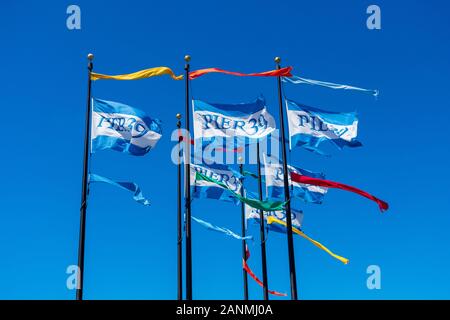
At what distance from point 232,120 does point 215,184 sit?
4034 mm

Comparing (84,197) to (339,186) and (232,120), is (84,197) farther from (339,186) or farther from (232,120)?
(339,186)

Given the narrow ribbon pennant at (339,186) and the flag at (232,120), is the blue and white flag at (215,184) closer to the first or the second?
the flag at (232,120)

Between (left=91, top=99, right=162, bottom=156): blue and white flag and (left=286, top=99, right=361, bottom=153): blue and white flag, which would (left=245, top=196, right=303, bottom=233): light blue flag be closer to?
(left=286, top=99, right=361, bottom=153): blue and white flag

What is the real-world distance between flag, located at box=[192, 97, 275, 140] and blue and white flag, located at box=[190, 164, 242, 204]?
2.88m

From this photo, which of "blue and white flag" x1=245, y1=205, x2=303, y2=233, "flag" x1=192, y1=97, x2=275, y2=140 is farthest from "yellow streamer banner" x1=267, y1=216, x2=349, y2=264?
"flag" x1=192, y1=97, x2=275, y2=140

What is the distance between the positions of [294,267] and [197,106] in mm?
6514

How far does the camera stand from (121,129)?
63.4ft

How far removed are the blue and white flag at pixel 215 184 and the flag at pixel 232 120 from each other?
2.88m

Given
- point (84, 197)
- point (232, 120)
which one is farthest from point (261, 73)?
point (84, 197)

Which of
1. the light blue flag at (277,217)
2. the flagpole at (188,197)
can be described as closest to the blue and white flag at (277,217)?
the light blue flag at (277,217)

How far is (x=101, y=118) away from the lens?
19156 millimetres

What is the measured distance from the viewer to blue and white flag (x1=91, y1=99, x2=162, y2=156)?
18969 millimetres
